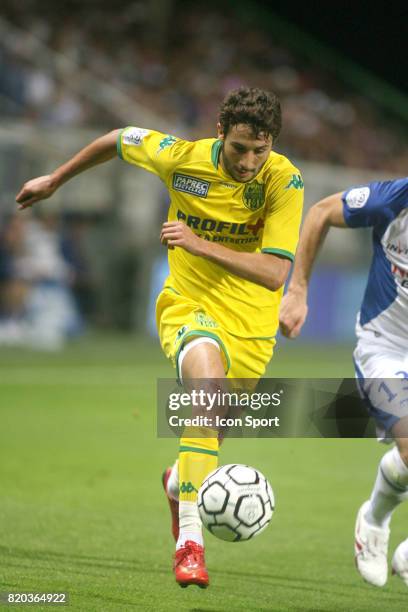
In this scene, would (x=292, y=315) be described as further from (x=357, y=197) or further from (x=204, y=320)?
(x=357, y=197)

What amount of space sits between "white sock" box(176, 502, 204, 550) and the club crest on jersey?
61.4 inches

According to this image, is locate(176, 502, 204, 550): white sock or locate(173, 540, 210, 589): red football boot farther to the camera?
locate(176, 502, 204, 550): white sock

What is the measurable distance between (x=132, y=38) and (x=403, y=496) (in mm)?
20898

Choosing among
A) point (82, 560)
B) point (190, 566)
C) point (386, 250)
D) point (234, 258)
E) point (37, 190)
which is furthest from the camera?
point (82, 560)

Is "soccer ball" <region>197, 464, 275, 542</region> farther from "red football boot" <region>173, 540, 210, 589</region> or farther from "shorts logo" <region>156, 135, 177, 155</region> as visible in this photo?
"shorts logo" <region>156, 135, 177, 155</region>

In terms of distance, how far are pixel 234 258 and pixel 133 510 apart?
3.24m

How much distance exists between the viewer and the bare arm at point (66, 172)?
5.83 m

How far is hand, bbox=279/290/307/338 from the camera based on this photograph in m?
5.60

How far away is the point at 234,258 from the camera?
17.3 feet

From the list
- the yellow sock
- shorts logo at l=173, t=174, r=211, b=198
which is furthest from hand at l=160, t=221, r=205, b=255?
the yellow sock

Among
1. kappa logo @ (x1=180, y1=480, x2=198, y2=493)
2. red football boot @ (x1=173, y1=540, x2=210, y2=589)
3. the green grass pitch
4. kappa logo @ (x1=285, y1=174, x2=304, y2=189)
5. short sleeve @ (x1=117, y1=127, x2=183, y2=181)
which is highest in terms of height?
short sleeve @ (x1=117, y1=127, x2=183, y2=181)

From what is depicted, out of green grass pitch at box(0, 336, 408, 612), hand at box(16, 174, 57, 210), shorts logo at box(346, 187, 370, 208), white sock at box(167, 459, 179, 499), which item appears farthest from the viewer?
white sock at box(167, 459, 179, 499)

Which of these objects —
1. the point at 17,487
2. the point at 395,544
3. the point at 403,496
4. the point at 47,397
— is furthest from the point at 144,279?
the point at 403,496

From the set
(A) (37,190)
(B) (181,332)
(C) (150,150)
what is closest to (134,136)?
(C) (150,150)
